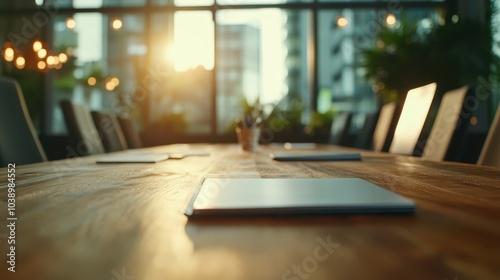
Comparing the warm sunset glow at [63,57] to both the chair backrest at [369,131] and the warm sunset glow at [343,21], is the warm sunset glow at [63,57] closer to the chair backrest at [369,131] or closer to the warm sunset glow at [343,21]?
the warm sunset glow at [343,21]

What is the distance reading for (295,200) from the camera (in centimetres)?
49

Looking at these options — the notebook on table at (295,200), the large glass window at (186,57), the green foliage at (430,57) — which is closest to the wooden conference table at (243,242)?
the notebook on table at (295,200)

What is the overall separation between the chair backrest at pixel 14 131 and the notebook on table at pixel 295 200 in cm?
131

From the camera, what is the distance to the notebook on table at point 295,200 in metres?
0.45

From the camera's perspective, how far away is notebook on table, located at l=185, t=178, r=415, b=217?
45 cm

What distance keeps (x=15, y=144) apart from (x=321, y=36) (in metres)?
4.91

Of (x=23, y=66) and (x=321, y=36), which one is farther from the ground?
(x=321, y=36)

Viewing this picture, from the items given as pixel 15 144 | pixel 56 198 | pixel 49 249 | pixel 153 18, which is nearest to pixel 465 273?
pixel 49 249

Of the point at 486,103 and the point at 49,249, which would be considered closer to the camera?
the point at 49,249

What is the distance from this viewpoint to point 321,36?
5.82 meters

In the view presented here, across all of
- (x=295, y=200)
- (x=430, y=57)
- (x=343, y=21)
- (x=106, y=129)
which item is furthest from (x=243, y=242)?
(x=343, y=21)

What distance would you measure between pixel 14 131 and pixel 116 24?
4939 mm

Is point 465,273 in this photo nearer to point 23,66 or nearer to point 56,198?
point 56,198

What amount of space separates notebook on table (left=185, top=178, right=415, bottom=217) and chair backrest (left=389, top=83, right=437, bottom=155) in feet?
4.78
